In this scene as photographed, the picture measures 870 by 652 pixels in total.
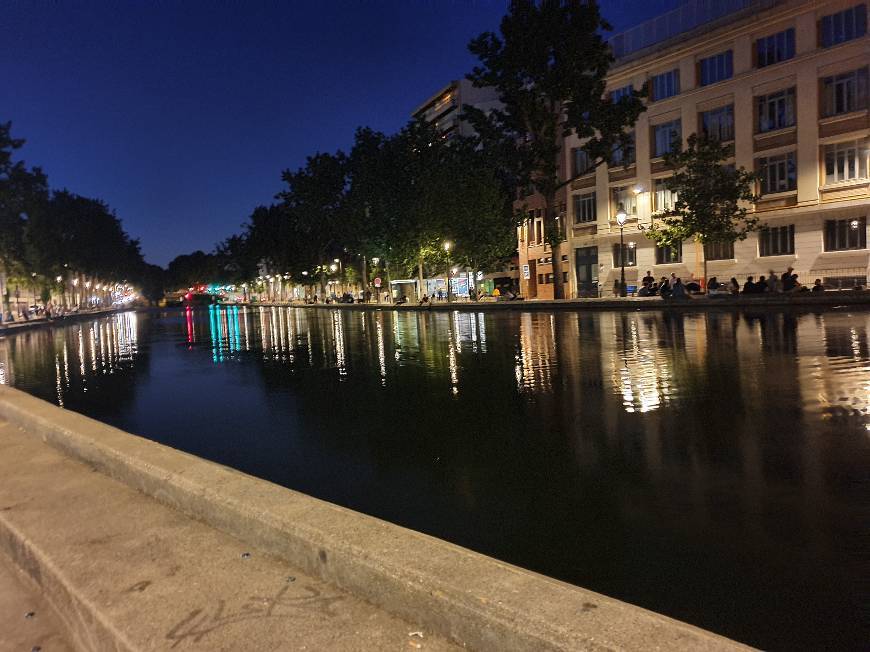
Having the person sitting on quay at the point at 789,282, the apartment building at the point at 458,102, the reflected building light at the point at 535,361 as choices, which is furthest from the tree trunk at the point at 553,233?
the apartment building at the point at 458,102

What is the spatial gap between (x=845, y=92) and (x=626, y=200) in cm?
1443

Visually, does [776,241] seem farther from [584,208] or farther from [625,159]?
[584,208]

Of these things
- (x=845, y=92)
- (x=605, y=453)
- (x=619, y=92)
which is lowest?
(x=605, y=453)

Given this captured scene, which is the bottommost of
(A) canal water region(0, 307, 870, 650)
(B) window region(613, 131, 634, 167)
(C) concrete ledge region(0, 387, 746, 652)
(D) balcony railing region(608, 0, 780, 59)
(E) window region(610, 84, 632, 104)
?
(A) canal water region(0, 307, 870, 650)

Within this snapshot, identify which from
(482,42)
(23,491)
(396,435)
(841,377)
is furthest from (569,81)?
(23,491)

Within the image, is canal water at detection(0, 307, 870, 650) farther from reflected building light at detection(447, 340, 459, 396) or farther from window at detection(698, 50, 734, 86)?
window at detection(698, 50, 734, 86)

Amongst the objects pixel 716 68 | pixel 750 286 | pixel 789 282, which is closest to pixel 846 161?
pixel 789 282

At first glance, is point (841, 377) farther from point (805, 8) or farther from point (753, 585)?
point (805, 8)

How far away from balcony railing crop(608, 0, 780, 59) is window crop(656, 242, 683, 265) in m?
13.4

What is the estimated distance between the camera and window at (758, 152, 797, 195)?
120 ft

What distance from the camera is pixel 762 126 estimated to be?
37875mm

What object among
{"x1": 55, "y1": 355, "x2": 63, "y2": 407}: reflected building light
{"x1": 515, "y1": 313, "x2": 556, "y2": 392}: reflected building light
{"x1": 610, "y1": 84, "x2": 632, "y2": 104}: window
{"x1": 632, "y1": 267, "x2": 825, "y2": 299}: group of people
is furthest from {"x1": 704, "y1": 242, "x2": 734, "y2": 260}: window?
{"x1": 55, "y1": 355, "x2": 63, "y2": 407}: reflected building light

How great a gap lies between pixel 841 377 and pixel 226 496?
9119 millimetres

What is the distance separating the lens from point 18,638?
2.96 metres
